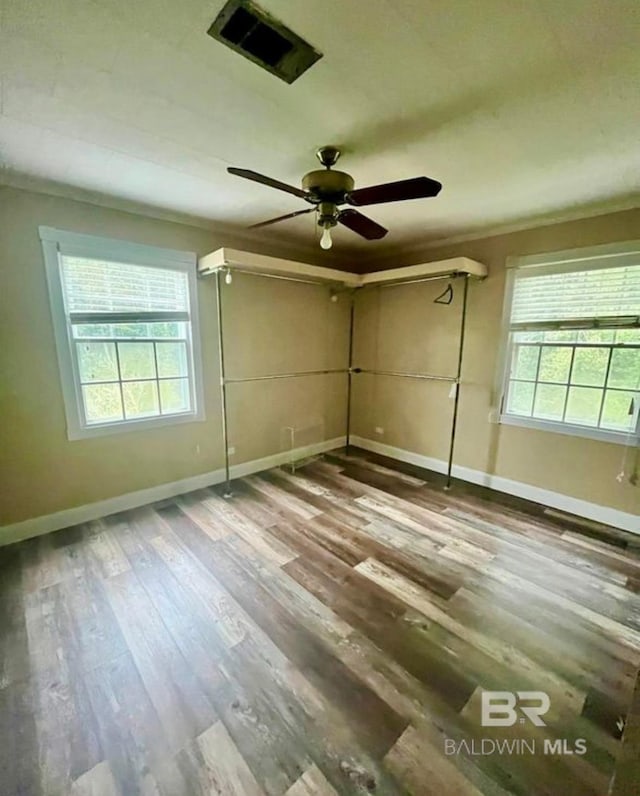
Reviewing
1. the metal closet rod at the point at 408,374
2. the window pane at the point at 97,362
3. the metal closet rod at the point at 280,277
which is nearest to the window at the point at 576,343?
the metal closet rod at the point at 408,374

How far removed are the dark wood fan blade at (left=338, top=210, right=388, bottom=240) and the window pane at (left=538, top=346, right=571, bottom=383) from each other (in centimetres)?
193

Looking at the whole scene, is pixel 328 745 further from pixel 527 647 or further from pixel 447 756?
pixel 527 647

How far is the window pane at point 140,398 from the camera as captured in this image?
297 cm

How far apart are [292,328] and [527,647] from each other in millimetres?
3357

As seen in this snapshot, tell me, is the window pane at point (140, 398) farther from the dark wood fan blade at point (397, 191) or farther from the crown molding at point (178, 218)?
the dark wood fan blade at point (397, 191)

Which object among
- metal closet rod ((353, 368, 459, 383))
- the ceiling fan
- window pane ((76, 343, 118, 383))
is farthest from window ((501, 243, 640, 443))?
window pane ((76, 343, 118, 383))

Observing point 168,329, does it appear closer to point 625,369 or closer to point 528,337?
point 528,337

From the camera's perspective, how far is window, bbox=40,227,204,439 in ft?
8.50

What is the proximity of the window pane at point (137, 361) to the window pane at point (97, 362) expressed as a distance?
2.4 inches

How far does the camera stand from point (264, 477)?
3732mm

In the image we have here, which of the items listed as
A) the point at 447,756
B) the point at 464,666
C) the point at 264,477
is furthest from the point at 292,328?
the point at 447,756

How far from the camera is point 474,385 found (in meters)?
3.56

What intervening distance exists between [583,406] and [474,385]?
93 cm

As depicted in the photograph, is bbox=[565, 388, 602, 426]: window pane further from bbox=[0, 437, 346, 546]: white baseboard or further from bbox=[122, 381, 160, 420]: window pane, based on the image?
bbox=[122, 381, 160, 420]: window pane
